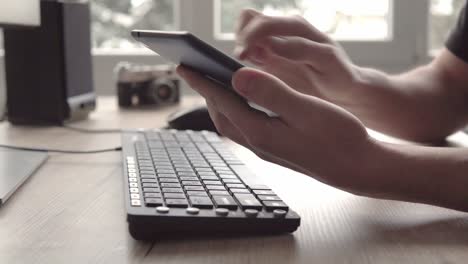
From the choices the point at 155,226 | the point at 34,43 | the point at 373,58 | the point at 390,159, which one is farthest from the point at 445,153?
the point at 373,58

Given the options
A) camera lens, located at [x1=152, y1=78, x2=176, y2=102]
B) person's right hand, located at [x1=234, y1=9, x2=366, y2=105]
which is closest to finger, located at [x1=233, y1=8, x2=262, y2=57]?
person's right hand, located at [x1=234, y1=9, x2=366, y2=105]

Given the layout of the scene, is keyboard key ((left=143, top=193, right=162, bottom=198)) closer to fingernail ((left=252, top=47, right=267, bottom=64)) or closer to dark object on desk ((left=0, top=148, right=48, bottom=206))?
dark object on desk ((left=0, top=148, right=48, bottom=206))

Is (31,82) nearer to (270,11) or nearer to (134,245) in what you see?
(134,245)

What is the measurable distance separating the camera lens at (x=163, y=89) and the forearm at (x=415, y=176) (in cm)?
97

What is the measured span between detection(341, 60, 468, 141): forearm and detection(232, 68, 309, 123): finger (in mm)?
463

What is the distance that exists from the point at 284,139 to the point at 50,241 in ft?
0.69

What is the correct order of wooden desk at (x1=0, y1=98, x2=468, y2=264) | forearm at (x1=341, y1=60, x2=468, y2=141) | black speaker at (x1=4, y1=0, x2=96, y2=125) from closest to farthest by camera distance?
wooden desk at (x1=0, y1=98, x2=468, y2=264), forearm at (x1=341, y1=60, x2=468, y2=141), black speaker at (x1=4, y1=0, x2=96, y2=125)

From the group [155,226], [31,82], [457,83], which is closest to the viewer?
[155,226]

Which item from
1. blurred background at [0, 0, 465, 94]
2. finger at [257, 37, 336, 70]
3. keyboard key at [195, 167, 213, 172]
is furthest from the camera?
blurred background at [0, 0, 465, 94]

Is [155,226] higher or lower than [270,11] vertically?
lower

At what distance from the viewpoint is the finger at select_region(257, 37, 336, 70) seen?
878 millimetres

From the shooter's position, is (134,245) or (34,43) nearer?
(134,245)

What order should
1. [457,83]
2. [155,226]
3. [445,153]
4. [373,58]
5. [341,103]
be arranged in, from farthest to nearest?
1. [373,58]
2. [457,83]
3. [341,103]
4. [445,153]
5. [155,226]

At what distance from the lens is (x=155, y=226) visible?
0.50 metres
